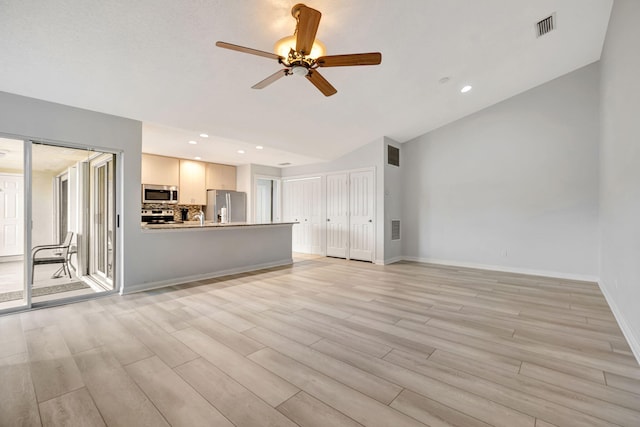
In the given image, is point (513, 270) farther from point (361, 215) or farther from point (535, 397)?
point (535, 397)

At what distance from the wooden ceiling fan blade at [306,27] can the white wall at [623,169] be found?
2.79 meters

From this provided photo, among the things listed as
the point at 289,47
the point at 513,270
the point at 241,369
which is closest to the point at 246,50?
the point at 289,47

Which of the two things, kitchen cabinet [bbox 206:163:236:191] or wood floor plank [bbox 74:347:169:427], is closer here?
wood floor plank [bbox 74:347:169:427]

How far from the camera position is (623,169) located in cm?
282

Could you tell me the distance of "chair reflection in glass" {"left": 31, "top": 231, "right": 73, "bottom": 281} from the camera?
384cm

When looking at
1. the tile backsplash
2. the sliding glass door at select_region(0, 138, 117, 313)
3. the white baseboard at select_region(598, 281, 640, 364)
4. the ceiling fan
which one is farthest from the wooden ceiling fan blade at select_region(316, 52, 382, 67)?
the tile backsplash

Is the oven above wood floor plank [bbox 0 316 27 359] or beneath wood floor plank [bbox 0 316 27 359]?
above

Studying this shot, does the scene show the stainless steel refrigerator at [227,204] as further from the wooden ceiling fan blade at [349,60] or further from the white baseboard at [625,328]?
the white baseboard at [625,328]

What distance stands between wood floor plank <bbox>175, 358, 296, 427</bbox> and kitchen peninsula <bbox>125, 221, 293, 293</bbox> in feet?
8.37

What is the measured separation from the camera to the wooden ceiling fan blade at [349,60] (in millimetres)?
2336

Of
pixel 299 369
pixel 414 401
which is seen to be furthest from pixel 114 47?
pixel 414 401

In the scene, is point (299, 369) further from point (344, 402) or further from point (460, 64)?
point (460, 64)

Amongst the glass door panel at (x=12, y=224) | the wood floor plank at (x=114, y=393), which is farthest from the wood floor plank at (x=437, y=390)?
the glass door panel at (x=12, y=224)

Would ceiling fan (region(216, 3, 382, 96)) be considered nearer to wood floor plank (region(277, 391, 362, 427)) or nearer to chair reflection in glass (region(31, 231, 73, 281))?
wood floor plank (region(277, 391, 362, 427))
